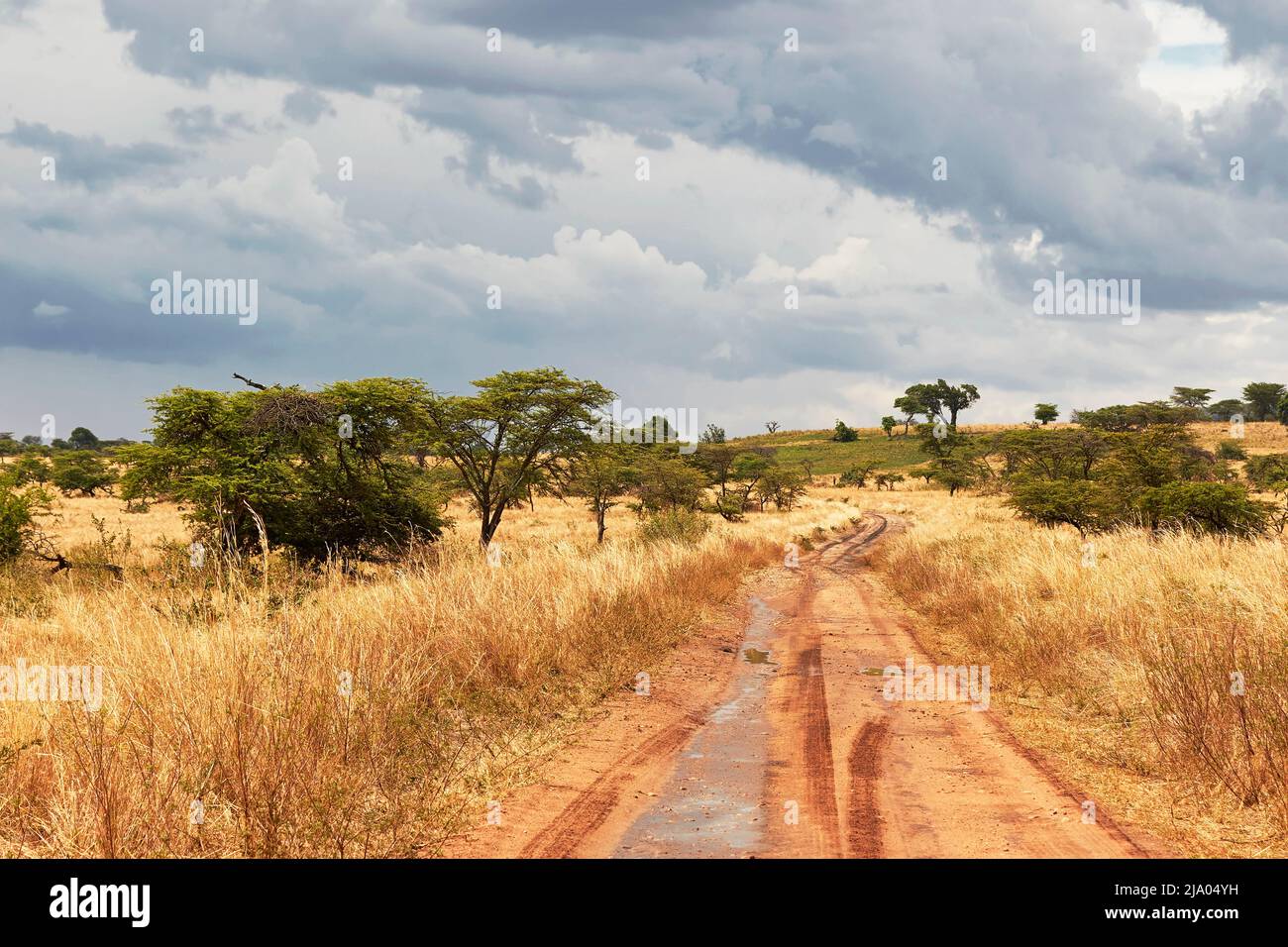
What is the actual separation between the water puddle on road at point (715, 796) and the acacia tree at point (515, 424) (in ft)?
53.5

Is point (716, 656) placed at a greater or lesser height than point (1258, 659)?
lesser

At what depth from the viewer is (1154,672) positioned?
7938 mm

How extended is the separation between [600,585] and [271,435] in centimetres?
1102

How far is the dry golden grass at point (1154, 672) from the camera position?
236 inches

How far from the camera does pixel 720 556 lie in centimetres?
2309

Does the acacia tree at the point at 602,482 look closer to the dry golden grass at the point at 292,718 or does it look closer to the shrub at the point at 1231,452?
the dry golden grass at the point at 292,718

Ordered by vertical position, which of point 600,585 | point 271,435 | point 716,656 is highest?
point 271,435

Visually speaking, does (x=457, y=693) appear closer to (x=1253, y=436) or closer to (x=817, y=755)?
(x=817, y=755)

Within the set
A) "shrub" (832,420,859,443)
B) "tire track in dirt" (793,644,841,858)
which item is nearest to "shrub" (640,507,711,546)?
"tire track in dirt" (793,644,841,858)

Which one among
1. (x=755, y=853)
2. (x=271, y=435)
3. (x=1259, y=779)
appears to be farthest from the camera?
(x=271, y=435)

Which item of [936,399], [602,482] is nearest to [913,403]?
[936,399]

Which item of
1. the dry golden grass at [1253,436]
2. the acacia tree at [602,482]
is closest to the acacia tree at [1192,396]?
the dry golden grass at [1253,436]

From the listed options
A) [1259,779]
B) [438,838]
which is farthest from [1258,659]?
[438,838]
